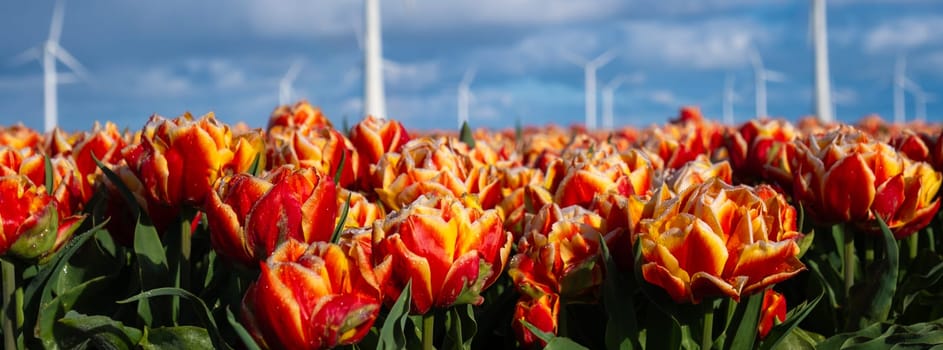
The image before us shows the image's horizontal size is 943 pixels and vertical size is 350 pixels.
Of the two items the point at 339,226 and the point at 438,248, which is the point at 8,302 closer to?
the point at 339,226

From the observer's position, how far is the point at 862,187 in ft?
8.19

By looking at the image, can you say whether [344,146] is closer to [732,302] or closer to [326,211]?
[326,211]

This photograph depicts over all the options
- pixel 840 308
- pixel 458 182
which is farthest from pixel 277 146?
pixel 840 308

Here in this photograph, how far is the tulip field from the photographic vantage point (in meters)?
1.72

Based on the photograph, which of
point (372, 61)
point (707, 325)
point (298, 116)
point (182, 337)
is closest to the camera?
point (707, 325)

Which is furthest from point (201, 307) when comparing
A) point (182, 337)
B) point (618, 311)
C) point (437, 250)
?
point (618, 311)

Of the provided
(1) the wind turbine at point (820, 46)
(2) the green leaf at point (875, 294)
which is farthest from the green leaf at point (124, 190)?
(1) the wind turbine at point (820, 46)

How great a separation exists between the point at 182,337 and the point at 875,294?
1.75 meters

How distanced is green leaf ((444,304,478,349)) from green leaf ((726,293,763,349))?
22.2 inches

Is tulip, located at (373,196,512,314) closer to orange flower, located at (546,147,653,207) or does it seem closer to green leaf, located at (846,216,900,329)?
orange flower, located at (546,147,653,207)

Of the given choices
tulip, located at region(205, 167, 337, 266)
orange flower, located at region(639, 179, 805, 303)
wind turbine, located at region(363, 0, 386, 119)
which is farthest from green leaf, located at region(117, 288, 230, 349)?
wind turbine, located at region(363, 0, 386, 119)

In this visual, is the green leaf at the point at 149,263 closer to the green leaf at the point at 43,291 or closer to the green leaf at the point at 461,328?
the green leaf at the point at 43,291

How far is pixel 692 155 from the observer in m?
3.76

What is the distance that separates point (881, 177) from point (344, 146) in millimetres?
1489
